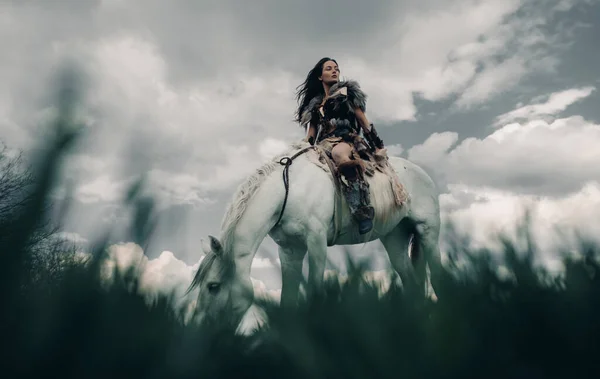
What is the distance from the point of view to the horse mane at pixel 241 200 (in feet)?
12.0

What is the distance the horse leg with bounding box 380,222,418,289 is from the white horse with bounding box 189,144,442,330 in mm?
260

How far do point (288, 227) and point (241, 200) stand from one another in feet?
1.65

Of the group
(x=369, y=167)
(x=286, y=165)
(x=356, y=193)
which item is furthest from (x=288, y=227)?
(x=369, y=167)

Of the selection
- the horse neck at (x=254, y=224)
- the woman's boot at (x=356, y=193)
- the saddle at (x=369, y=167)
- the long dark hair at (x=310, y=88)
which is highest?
the long dark hair at (x=310, y=88)

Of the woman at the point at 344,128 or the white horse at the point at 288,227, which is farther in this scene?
the woman at the point at 344,128

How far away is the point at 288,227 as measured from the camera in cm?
401

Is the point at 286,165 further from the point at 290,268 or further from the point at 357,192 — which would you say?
the point at 290,268

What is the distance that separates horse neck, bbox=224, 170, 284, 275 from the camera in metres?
3.61

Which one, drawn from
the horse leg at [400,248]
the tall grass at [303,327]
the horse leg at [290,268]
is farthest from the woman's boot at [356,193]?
the tall grass at [303,327]

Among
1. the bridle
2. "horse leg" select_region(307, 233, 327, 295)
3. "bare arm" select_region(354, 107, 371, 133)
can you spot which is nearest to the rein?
the bridle

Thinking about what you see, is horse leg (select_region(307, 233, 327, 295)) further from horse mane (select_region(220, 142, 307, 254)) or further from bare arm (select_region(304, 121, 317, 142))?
bare arm (select_region(304, 121, 317, 142))

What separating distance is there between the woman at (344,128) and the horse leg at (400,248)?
1.11 metres

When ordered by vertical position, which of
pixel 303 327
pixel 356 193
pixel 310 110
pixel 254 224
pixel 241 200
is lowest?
pixel 303 327

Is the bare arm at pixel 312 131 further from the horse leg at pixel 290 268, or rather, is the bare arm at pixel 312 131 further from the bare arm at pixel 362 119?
the horse leg at pixel 290 268
